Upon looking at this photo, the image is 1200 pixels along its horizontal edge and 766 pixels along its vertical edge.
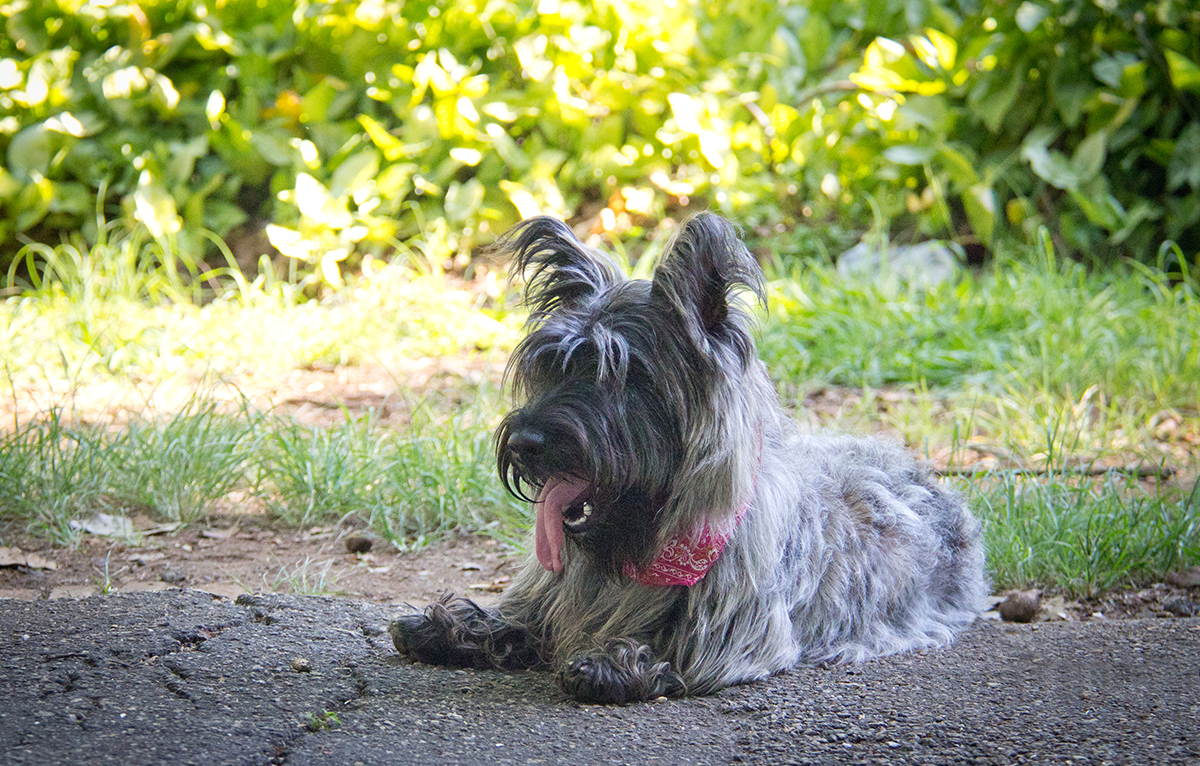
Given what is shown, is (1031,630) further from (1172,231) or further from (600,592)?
(1172,231)

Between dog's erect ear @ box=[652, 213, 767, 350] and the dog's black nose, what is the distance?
0.48m


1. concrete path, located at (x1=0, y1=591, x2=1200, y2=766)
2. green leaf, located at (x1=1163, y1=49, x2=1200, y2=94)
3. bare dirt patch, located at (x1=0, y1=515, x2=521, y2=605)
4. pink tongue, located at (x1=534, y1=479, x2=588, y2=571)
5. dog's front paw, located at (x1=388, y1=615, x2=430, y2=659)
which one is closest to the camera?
concrete path, located at (x1=0, y1=591, x2=1200, y2=766)

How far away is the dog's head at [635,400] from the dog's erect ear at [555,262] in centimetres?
15

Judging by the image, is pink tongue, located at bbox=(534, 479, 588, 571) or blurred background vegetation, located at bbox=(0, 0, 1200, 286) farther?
blurred background vegetation, located at bbox=(0, 0, 1200, 286)

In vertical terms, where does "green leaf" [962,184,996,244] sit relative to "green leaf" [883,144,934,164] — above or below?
below

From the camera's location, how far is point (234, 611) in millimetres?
3176

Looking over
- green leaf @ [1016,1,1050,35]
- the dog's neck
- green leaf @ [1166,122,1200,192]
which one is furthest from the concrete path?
green leaf @ [1016,1,1050,35]

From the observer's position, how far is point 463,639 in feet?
9.67

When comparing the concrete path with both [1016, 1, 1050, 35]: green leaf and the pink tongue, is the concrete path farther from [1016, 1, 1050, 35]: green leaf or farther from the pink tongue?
[1016, 1, 1050, 35]: green leaf

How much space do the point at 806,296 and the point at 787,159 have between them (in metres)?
1.58

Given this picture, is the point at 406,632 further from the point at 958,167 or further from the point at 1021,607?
the point at 958,167

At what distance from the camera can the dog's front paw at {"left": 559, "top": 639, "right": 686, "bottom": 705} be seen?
2.64 m

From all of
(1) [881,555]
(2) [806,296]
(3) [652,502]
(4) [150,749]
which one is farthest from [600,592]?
(2) [806,296]

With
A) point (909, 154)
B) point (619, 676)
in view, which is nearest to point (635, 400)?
point (619, 676)
